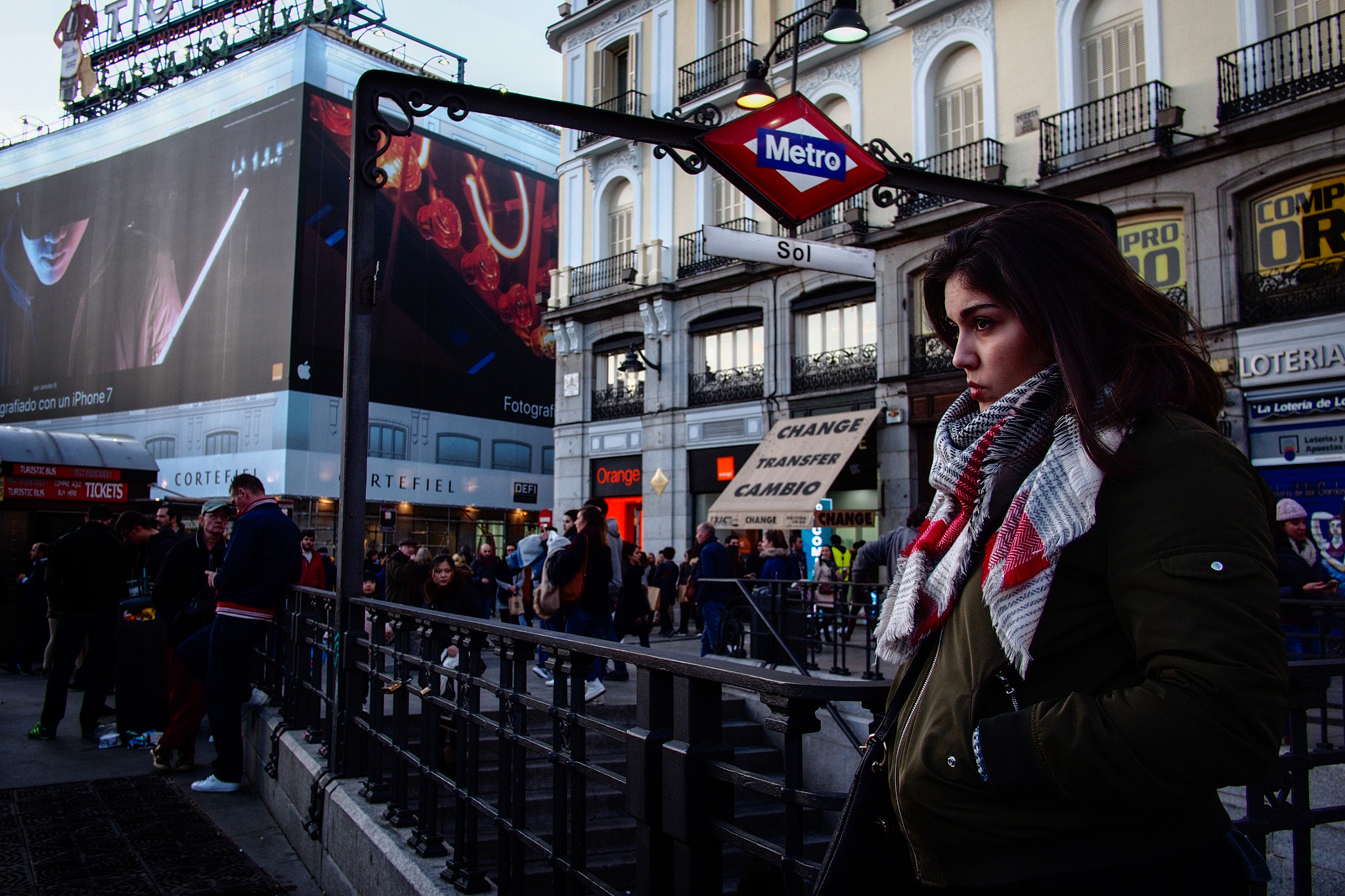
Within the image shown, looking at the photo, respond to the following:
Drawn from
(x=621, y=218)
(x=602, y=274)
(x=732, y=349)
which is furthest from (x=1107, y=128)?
(x=602, y=274)

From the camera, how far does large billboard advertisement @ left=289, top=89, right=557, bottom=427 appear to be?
4141cm

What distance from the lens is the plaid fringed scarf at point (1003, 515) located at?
129 cm

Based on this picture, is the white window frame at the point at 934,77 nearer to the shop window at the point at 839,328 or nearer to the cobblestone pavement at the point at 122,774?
the shop window at the point at 839,328

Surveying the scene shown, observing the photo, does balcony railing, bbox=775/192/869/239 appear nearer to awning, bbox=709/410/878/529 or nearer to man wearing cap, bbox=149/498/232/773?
awning, bbox=709/410/878/529

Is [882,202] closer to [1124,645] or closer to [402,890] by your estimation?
[402,890]

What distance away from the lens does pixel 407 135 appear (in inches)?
229

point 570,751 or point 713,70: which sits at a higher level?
point 713,70

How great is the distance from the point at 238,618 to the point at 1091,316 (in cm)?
649

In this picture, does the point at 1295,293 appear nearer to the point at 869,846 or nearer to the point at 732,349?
the point at 732,349

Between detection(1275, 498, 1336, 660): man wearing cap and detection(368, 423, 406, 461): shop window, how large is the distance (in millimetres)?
38322

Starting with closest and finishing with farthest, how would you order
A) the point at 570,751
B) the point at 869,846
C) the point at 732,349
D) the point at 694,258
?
the point at 869,846, the point at 570,751, the point at 732,349, the point at 694,258

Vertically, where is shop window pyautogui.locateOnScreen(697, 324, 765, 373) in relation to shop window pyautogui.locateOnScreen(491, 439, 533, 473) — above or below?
above

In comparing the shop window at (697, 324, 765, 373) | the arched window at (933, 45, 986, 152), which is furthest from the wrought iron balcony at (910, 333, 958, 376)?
the shop window at (697, 324, 765, 373)

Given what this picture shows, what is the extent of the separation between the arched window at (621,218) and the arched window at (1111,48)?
12357 millimetres
